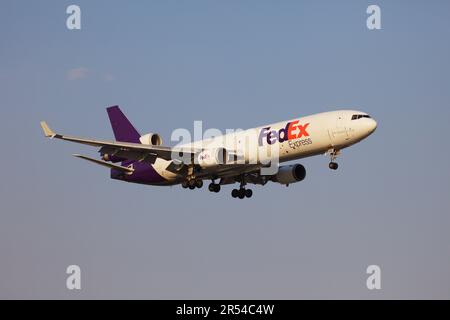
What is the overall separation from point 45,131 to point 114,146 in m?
5.29

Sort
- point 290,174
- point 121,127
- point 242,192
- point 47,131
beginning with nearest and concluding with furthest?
point 47,131 < point 290,174 < point 242,192 < point 121,127

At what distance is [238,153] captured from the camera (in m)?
58.8

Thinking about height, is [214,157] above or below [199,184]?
above

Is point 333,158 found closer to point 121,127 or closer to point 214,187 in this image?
point 214,187

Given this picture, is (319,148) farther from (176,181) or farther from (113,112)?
(113,112)

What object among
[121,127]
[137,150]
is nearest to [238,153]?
[137,150]

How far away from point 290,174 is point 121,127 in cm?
1343

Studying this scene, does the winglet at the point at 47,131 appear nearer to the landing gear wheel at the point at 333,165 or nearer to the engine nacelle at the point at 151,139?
the engine nacelle at the point at 151,139

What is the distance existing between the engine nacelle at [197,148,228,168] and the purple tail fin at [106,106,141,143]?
31.9ft

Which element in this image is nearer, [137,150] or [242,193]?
[137,150]

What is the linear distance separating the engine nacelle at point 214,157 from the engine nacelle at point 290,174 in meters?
7.07

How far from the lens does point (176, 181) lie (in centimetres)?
6297

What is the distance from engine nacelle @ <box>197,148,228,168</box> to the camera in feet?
193
